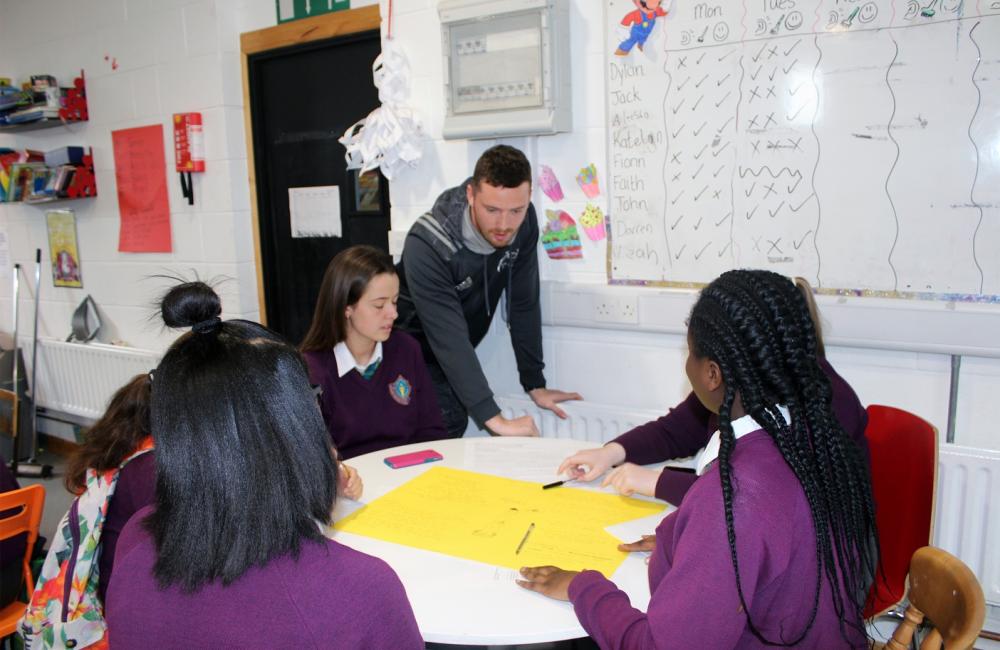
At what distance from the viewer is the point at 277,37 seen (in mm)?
3320

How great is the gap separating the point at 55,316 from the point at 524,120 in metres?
3.33

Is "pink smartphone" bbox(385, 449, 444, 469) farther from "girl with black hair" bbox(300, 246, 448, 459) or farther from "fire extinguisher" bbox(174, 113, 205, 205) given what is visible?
"fire extinguisher" bbox(174, 113, 205, 205)

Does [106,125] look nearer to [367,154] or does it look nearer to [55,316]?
[55,316]

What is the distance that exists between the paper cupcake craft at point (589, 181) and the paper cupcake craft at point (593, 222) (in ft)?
0.13

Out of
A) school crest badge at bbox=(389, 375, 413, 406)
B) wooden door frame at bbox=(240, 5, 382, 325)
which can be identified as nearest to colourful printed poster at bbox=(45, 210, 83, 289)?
wooden door frame at bbox=(240, 5, 382, 325)

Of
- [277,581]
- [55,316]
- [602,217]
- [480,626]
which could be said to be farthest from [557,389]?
[55,316]

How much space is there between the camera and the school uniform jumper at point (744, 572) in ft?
3.24

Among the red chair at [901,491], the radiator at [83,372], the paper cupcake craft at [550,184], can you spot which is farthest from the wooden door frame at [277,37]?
the red chair at [901,491]

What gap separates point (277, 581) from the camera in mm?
883

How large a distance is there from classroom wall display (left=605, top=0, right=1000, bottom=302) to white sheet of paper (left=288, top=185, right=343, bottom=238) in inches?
54.2

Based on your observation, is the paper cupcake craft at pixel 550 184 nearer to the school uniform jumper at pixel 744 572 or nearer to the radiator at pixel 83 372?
the school uniform jumper at pixel 744 572

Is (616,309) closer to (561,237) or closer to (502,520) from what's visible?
(561,237)

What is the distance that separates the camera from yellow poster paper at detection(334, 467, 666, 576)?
1.37m

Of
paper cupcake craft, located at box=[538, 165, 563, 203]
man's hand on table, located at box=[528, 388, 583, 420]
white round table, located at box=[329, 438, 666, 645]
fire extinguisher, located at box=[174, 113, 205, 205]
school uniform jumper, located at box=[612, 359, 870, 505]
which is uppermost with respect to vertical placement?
fire extinguisher, located at box=[174, 113, 205, 205]
